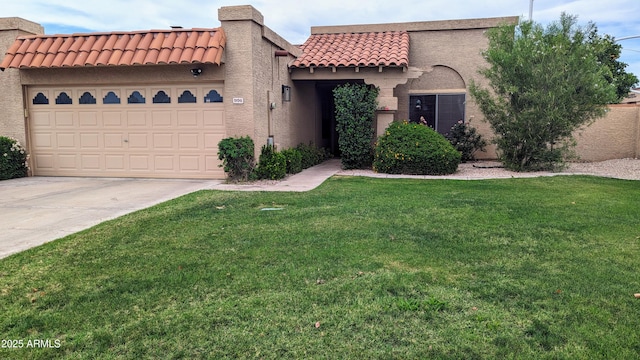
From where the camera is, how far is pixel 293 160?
12.8m

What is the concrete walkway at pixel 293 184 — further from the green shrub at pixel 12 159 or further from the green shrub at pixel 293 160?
the green shrub at pixel 12 159

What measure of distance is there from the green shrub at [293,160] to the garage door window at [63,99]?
5.80 m

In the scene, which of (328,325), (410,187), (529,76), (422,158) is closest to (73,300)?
(328,325)

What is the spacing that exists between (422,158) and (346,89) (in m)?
2.90

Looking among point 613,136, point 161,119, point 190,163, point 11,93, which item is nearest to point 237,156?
point 190,163

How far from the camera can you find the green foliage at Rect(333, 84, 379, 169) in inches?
510

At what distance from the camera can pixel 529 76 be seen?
12.0 metres

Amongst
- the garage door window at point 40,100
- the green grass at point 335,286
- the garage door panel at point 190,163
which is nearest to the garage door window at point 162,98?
the garage door panel at point 190,163

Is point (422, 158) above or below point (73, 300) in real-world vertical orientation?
above

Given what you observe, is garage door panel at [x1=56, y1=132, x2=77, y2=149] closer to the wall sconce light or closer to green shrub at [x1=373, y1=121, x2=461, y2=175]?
the wall sconce light

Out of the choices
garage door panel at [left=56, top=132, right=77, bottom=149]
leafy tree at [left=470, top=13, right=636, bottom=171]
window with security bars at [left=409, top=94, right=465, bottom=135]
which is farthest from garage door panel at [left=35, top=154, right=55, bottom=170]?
leafy tree at [left=470, top=13, right=636, bottom=171]

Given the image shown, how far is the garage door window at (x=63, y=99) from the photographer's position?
12.2 metres

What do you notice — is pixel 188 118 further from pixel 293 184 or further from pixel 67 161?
pixel 67 161

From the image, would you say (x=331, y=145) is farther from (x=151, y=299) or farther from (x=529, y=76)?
(x=151, y=299)
